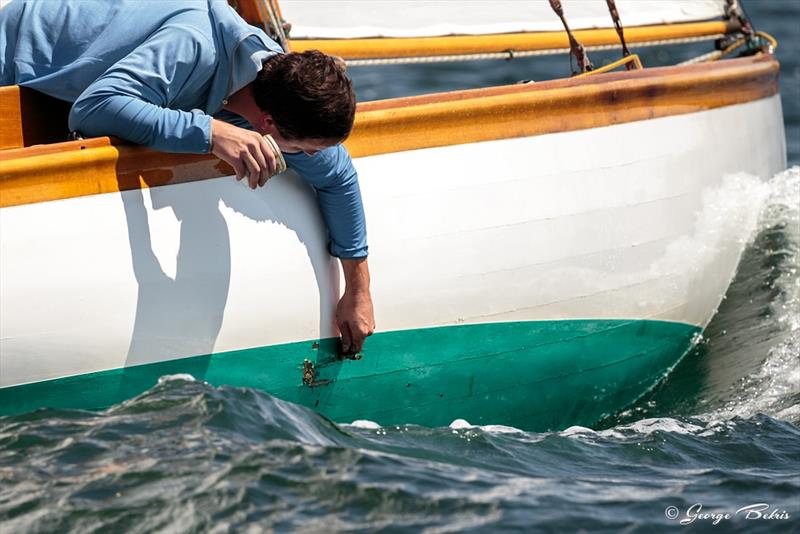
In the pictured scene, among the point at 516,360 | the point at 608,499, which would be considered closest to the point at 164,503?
the point at 608,499

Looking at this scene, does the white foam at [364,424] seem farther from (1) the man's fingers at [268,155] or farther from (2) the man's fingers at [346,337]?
(1) the man's fingers at [268,155]

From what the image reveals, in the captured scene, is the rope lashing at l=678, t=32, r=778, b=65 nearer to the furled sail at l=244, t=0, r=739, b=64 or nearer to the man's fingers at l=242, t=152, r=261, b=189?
the furled sail at l=244, t=0, r=739, b=64

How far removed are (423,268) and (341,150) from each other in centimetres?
46

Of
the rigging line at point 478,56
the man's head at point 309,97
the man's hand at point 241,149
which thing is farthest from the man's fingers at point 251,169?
the rigging line at point 478,56

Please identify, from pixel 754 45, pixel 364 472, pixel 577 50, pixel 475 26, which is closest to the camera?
pixel 364 472

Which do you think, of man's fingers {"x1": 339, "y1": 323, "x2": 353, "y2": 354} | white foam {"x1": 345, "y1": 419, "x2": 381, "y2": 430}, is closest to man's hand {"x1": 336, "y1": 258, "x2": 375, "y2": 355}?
man's fingers {"x1": 339, "y1": 323, "x2": 353, "y2": 354}

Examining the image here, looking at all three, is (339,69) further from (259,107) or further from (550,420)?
(550,420)

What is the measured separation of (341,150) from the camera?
316 centimetres

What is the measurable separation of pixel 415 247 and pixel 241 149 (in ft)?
2.12

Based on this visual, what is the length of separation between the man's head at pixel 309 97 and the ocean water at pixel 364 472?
2.18ft

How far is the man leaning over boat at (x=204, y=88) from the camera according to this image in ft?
9.56

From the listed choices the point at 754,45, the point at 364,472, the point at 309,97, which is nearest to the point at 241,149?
the point at 309,97

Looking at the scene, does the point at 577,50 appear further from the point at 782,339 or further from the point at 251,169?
the point at 251,169

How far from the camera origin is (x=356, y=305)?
3.27m
